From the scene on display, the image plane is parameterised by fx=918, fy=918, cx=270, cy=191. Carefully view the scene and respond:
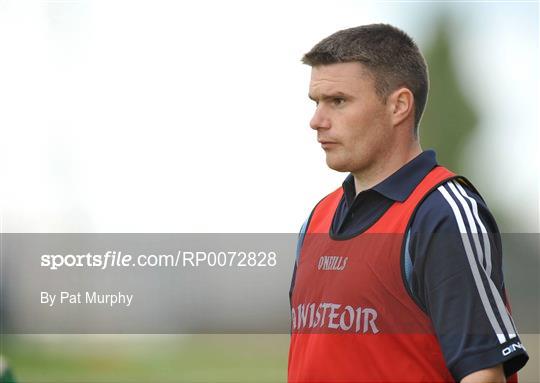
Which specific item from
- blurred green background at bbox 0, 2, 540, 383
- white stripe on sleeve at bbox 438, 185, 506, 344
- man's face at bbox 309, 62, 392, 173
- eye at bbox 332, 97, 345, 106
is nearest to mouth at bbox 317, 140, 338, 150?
man's face at bbox 309, 62, 392, 173

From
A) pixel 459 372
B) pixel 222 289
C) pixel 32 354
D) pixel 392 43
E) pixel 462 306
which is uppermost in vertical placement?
pixel 392 43

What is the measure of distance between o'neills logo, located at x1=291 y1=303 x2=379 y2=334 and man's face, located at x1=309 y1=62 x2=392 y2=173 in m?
0.41

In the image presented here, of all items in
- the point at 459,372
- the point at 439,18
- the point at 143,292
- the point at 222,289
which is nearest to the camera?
the point at 459,372

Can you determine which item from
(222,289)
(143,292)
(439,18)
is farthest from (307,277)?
(439,18)

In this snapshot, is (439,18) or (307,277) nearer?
(307,277)

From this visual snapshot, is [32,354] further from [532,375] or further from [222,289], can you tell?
[532,375]

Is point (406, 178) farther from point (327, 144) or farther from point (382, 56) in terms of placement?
point (382, 56)

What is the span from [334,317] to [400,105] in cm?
65

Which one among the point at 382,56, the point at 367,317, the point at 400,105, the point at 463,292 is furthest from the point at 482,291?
the point at 382,56

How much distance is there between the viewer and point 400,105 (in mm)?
2656

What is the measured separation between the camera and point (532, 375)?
11352 mm

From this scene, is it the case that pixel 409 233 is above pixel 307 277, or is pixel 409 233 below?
above

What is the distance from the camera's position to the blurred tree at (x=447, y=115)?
60.4 feet

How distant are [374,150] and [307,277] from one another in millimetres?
413
